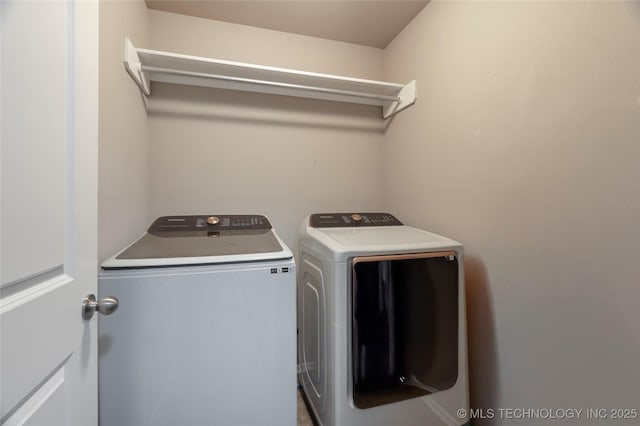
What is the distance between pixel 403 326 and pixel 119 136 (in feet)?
5.16

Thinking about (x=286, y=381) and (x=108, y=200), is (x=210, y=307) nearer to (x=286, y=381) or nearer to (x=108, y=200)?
(x=286, y=381)

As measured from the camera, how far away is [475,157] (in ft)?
4.47

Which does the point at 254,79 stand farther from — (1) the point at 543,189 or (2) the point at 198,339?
(1) the point at 543,189

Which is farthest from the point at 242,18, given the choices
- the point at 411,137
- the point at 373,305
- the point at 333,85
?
the point at 373,305

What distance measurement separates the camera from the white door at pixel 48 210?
466 millimetres

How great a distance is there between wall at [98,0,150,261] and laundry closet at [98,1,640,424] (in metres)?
0.01

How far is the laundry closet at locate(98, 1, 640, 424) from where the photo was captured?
88 centimetres

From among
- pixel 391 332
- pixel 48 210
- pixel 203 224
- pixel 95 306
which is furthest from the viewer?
pixel 203 224

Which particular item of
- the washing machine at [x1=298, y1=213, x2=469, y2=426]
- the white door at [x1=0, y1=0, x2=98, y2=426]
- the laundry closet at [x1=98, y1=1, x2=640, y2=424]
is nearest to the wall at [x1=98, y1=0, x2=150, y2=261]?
the laundry closet at [x1=98, y1=1, x2=640, y2=424]

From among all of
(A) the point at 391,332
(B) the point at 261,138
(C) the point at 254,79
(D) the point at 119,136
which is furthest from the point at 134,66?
(A) the point at 391,332

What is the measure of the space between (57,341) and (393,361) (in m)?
1.17

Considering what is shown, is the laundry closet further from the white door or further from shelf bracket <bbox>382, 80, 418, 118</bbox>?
the white door

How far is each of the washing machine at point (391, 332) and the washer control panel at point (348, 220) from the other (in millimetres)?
357

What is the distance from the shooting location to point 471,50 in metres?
1.38
